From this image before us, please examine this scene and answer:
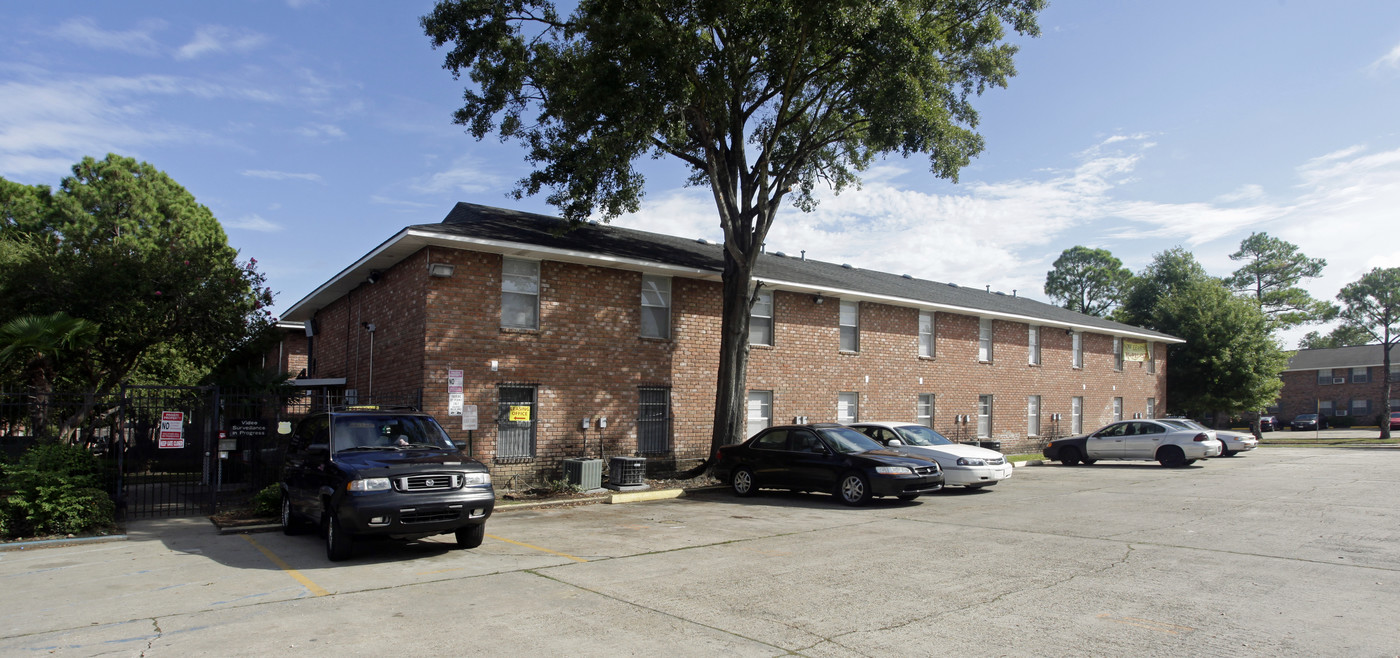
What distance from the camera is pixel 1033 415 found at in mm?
28422

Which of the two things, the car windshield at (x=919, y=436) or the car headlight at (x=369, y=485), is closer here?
the car headlight at (x=369, y=485)

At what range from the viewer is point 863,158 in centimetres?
1981

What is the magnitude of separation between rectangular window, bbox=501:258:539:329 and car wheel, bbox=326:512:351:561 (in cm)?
747

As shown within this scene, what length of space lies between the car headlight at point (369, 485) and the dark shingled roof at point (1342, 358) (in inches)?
2674

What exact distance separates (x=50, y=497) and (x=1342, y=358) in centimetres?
7820

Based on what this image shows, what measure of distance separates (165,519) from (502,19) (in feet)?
36.5

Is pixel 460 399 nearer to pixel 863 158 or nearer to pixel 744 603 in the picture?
pixel 744 603

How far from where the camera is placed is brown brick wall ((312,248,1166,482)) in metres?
15.2

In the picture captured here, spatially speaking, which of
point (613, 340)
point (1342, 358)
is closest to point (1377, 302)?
point (1342, 358)

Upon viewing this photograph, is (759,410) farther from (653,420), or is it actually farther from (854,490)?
(854,490)

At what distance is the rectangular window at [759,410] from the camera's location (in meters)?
19.8

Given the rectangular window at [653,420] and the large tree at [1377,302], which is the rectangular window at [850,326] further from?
the large tree at [1377,302]

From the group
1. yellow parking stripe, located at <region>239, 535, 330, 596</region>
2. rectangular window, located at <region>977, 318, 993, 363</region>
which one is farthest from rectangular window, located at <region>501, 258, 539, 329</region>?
rectangular window, located at <region>977, 318, 993, 363</region>

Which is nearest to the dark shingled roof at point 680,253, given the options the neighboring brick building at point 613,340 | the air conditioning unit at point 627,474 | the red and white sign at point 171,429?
the neighboring brick building at point 613,340
